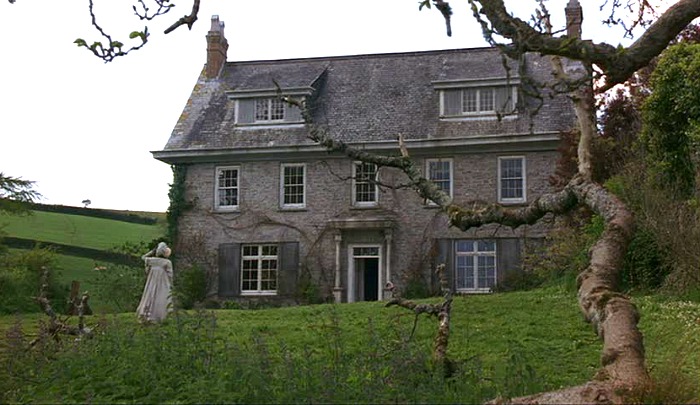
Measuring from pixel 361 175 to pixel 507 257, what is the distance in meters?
5.00

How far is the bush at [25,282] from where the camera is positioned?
74.2 ft

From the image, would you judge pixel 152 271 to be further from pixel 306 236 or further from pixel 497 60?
pixel 497 60

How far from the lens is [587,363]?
10.4m

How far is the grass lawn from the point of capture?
125 feet

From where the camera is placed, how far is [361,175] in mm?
25844

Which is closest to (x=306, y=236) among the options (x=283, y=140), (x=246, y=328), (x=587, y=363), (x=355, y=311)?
(x=283, y=140)

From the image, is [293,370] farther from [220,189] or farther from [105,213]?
[105,213]

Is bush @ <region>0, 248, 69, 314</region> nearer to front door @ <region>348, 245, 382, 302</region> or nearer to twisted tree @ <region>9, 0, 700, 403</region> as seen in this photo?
front door @ <region>348, 245, 382, 302</region>

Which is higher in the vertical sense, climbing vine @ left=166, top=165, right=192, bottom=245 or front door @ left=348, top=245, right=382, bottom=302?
climbing vine @ left=166, top=165, right=192, bottom=245

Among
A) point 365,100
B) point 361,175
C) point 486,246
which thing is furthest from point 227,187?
point 486,246

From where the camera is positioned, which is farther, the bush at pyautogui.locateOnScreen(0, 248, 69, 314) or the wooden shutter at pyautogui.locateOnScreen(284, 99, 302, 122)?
the wooden shutter at pyautogui.locateOnScreen(284, 99, 302, 122)

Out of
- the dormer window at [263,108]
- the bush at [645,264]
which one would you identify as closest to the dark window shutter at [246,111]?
the dormer window at [263,108]

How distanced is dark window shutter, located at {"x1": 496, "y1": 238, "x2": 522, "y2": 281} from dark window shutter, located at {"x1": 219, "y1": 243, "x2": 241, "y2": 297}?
810cm

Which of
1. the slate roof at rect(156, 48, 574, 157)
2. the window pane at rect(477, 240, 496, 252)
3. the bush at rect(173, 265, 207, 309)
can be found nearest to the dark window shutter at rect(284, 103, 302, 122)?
the slate roof at rect(156, 48, 574, 157)
